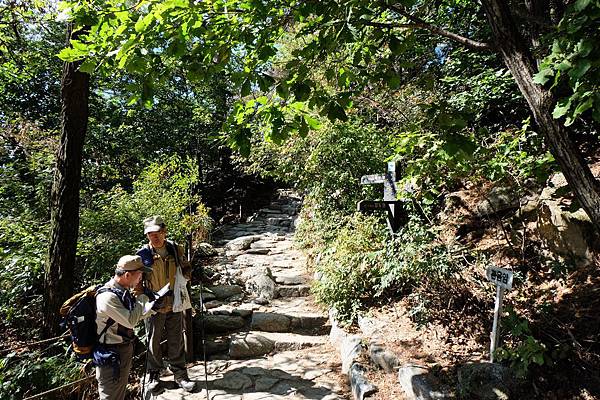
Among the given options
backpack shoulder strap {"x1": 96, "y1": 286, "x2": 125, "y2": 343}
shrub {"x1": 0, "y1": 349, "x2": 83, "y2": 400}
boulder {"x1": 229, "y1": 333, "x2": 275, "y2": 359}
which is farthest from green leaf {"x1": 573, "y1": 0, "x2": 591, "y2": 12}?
shrub {"x1": 0, "y1": 349, "x2": 83, "y2": 400}

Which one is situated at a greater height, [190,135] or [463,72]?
[190,135]

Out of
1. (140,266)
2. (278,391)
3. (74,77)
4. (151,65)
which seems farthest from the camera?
(74,77)

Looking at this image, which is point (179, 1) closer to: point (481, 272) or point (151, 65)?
point (151, 65)

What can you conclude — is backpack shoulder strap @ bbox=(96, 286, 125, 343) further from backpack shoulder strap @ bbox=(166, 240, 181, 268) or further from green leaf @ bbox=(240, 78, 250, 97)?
green leaf @ bbox=(240, 78, 250, 97)

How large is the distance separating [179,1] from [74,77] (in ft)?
11.7

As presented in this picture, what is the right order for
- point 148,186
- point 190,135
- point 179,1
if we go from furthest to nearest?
point 190,135, point 148,186, point 179,1

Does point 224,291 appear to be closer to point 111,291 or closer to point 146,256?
point 146,256

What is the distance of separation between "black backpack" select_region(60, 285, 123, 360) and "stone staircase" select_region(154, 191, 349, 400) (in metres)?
1.46

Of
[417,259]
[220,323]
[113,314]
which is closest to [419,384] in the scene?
[417,259]

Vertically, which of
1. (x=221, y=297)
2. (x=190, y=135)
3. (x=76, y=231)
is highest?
(x=190, y=135)

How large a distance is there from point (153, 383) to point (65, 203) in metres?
2.62

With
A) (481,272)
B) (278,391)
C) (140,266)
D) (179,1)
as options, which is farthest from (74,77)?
(481,272)

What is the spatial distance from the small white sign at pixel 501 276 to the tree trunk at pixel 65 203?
16.6ft

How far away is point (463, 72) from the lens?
22.6ft
